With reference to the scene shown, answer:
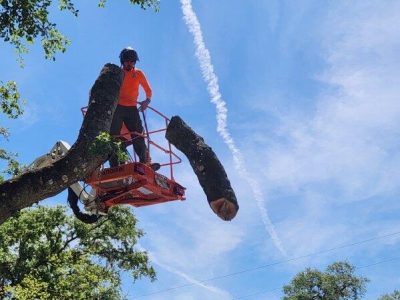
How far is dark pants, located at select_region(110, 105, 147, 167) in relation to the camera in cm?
955

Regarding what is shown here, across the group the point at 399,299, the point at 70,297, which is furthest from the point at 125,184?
the point at 399,299

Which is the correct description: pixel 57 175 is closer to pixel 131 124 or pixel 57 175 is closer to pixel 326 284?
pixel 131 124

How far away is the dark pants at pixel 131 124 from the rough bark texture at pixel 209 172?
175 centimetres

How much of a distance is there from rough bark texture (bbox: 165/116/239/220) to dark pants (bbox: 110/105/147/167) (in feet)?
5.73

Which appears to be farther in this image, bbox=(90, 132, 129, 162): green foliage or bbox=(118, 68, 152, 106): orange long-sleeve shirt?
bbox=(118, 68, 152, 106): orange long-sleeve shirt

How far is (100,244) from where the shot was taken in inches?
1112

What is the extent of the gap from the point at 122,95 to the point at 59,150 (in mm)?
1553

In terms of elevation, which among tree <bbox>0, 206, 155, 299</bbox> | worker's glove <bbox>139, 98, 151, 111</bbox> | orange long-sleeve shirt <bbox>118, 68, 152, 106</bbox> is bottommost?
worker's glove <bbox>139, 98, 151, 111</bbox>

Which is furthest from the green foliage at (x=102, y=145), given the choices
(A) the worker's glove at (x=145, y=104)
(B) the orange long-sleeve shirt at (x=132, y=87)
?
(A) the worker's glove at (x=145, y=104)

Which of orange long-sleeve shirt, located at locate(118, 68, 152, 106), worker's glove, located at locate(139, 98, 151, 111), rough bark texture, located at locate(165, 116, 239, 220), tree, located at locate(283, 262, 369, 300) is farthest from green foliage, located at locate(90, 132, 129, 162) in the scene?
tree, located at locate(283, 262, 369, 300)

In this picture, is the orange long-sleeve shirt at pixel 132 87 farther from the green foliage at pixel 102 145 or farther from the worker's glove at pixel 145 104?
the green foliage at pixel 102 145

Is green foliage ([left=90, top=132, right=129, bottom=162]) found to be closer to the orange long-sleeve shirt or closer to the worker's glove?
the orange long-sleeve shirt

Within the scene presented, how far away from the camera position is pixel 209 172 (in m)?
7.44

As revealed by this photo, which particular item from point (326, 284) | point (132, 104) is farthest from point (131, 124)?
point (326, 284)
